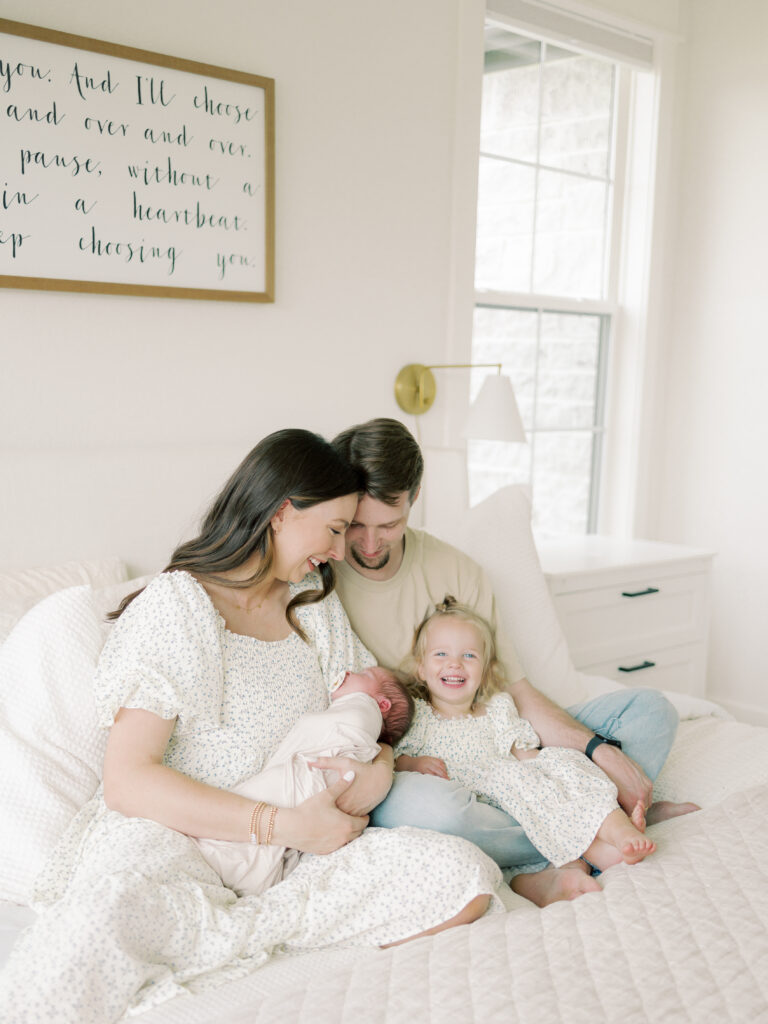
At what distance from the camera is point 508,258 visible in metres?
3.22

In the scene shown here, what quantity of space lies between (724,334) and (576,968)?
2.80 metres

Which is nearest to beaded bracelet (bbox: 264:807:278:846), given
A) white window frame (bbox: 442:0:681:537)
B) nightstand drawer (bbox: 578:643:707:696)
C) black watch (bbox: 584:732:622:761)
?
black watch (bbox: 584:732:622:761)

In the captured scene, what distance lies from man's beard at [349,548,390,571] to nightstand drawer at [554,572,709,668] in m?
0.98

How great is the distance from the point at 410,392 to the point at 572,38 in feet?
4.29

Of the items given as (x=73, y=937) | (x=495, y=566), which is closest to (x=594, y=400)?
(x=495, y=566)

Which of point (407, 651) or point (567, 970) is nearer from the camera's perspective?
point (567, 970)

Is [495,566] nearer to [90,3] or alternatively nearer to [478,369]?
[478,369]

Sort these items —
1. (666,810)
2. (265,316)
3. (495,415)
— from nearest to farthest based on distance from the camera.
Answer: (666,810) < (265,316) < (495,415)

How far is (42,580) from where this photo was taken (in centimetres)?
189

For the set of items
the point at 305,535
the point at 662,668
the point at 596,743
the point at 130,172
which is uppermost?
the point at 130,172

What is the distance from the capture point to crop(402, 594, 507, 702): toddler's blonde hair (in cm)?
189

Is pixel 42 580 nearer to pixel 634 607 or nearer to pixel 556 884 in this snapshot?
pixel 556 884

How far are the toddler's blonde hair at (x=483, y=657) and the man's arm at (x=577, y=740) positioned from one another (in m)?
0.05

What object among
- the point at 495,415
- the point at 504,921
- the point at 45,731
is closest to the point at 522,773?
the point at 504,921
